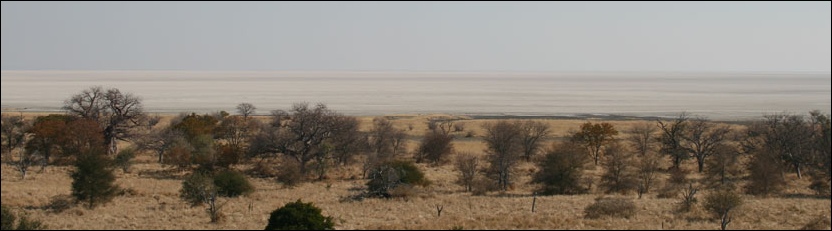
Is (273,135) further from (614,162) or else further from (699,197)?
(699,197)

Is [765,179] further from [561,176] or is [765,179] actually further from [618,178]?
[561,176]

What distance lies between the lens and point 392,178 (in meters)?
31.8

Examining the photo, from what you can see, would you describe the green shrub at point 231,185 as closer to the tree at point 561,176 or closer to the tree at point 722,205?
the tree at point 561,176

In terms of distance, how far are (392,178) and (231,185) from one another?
8.62m

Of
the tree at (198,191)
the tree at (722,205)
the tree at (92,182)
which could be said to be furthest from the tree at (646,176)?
the tree at (92,182)

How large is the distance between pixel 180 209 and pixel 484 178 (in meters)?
17.7

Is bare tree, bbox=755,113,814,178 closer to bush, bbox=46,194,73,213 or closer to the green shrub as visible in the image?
the green shrub

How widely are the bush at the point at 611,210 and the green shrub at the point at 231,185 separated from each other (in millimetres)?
17719

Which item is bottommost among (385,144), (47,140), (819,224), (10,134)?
(819,224)

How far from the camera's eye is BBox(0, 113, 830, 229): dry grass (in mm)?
22500

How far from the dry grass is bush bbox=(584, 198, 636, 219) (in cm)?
40

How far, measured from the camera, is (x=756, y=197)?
1176 inches

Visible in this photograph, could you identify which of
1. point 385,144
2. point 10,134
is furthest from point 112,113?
point 385,144

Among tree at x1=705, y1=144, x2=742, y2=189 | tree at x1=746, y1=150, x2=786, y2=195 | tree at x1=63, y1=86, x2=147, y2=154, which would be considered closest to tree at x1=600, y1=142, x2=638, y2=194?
tree at x1=705, y1=144, x2=742, y2=189
